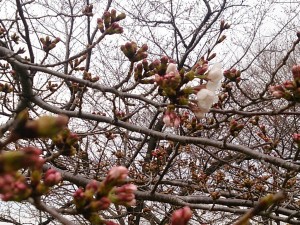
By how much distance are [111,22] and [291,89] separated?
45.4 inches

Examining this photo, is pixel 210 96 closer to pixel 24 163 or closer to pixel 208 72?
pixel 208 72

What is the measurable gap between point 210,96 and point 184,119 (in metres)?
1.46

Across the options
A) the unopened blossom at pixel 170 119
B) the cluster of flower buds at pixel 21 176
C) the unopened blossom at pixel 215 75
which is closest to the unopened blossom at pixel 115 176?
the cluster of flower buds at pixel 21 176

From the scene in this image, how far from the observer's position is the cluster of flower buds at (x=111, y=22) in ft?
7.89

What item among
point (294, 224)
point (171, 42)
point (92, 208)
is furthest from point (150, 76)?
point (171, 42)

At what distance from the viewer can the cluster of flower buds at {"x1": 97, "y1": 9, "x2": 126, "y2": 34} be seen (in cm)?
241

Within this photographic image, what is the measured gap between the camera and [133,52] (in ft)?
6.85

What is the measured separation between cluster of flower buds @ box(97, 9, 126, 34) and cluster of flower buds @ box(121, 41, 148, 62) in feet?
1.19

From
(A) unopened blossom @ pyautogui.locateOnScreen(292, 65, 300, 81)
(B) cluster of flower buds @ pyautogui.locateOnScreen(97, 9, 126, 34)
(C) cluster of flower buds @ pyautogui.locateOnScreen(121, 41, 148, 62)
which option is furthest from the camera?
(B) cluster of flower buds @ pyautogui.locateOnScreen(97, 9, 126, 34)

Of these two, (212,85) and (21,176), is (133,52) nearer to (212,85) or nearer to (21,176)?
(212,85)

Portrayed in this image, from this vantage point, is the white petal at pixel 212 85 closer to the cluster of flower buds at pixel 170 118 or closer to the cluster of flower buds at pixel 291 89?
the cluster of flower buds at pixel 170 118

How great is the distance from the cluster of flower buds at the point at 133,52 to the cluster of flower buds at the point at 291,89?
2.19ft

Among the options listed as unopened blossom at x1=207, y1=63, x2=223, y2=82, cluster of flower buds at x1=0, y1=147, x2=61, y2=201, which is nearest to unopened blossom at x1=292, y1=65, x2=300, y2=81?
unopened blossom at x1=207, y1=63, x2=223, y2=82

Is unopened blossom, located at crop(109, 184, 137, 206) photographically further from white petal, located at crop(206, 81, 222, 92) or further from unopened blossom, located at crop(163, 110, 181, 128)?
white petal, located at crop(206, 81, 222, 92)
